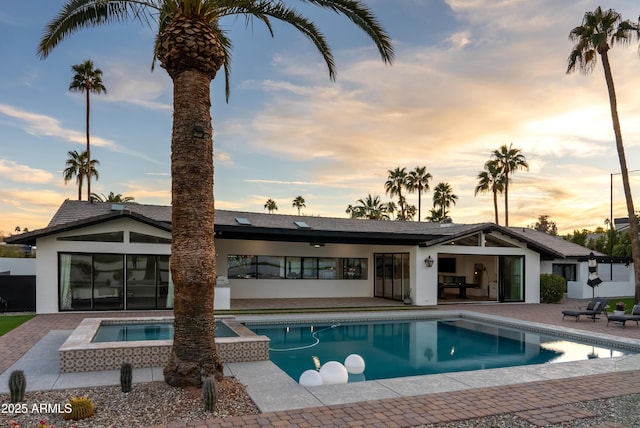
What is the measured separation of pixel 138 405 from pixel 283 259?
1551cm

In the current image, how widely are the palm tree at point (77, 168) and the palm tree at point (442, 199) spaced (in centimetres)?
3270

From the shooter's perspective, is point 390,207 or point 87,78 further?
point 390,207

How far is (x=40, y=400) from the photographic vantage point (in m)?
6.23

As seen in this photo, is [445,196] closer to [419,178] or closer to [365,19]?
[419,178]

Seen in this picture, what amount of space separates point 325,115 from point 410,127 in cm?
352

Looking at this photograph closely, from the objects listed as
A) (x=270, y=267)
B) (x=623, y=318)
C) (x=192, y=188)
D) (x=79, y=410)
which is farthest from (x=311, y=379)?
(x=270, y=267)

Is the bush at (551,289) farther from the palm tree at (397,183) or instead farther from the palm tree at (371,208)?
the palm tree at (371,208)

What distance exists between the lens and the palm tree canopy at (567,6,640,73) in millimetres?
17656

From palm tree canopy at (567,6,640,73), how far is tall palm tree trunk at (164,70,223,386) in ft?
57.4

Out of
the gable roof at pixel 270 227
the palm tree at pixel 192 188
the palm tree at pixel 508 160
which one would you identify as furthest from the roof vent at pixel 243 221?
the palm tree at pixel 508 160

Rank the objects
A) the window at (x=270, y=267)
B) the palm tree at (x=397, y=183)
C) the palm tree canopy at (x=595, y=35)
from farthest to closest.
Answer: the palm tree at (x=397, y=183)
the window at (x=270, y=267)
the palm tree canopy at (x=595, y=35)

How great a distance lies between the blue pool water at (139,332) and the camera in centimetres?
989

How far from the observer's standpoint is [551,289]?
20938mm

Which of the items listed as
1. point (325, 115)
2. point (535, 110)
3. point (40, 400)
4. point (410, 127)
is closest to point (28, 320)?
point (40, 400)
